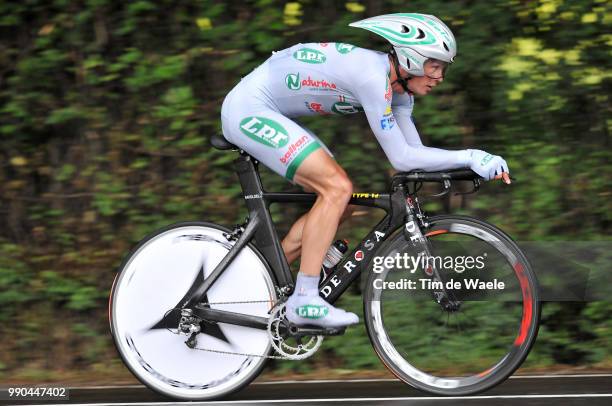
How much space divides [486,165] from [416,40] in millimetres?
737

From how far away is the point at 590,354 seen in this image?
731 centimetres

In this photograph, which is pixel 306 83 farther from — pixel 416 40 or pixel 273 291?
pixel 273 291

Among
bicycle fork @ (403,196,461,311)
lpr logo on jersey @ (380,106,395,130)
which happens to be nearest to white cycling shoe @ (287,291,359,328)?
bicycle fork @ (403,196,461,311)

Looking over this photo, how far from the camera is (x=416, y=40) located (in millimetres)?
5676

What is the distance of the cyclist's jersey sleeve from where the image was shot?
5629 mm

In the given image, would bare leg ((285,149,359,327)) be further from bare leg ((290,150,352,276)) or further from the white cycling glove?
the white cycling glove

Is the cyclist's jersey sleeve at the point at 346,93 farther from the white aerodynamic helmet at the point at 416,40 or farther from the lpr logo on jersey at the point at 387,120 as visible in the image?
the white aerodynamic helmet at the point at 416,40

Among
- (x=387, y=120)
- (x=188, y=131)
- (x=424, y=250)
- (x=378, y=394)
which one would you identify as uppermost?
(x=387, y=120)

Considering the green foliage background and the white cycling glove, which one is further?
the green foliage background

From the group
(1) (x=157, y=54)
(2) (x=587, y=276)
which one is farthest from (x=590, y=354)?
(1) (x=157, y=54)

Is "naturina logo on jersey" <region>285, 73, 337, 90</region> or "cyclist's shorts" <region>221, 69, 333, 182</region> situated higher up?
"naturina logo on jersey" <region>285, 73, 337, 90</region>

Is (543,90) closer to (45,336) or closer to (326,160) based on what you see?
(326,160)

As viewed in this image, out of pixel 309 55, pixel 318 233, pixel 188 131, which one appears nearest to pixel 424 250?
pixel 318 233

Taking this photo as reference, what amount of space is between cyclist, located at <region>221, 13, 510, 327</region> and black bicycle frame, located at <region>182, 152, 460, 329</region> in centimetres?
13
